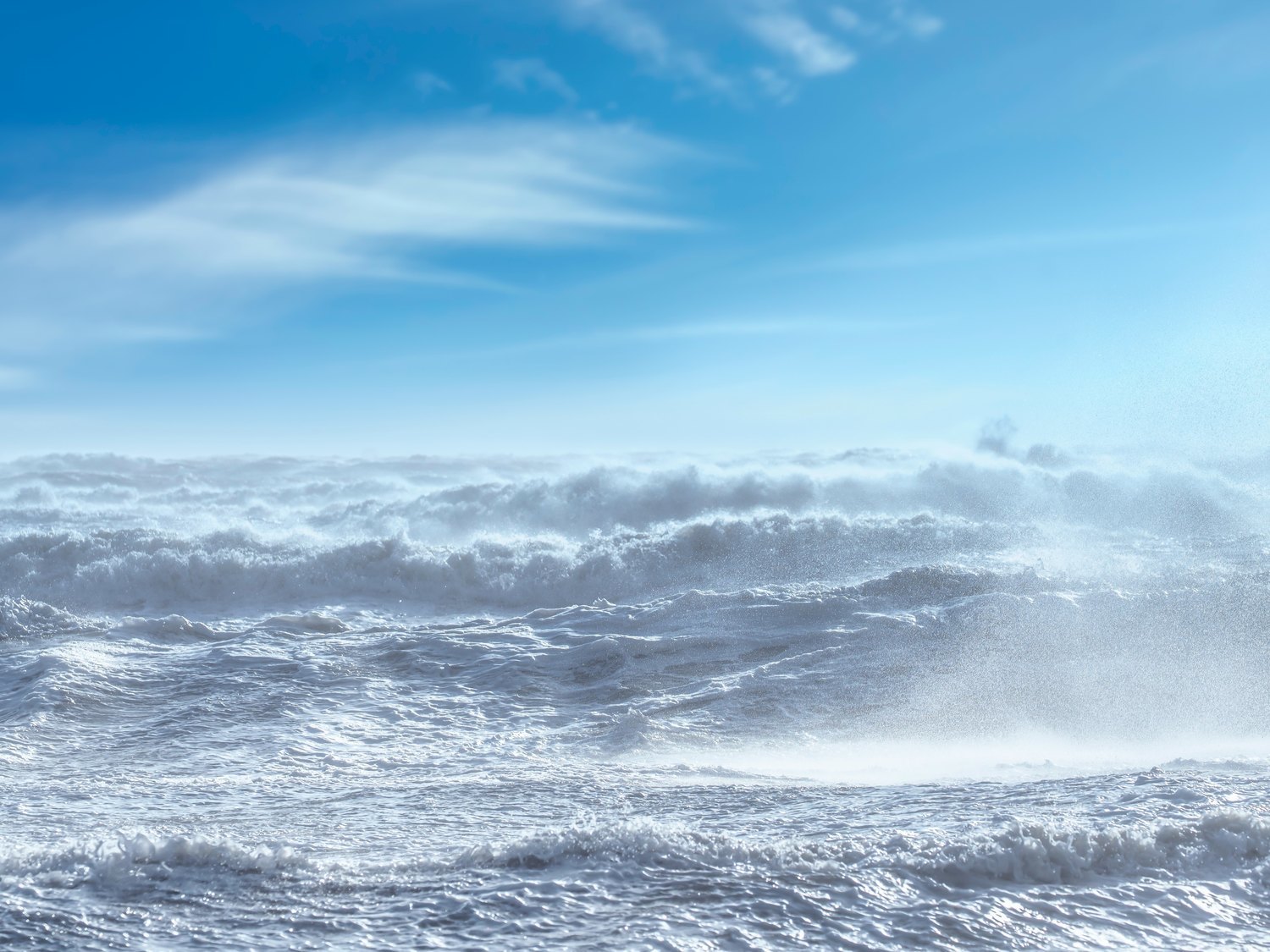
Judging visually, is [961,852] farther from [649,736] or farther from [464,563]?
[464,563]

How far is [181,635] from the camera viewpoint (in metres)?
9.28

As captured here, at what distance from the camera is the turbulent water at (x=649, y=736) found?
3395 mm

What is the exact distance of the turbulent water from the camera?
3.39 meters

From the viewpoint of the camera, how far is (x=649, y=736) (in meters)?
6.09

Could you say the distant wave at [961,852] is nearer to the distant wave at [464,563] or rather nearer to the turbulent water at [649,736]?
the turbulent water at [649,736]

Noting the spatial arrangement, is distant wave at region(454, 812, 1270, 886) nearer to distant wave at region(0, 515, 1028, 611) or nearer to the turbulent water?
the turbulent water

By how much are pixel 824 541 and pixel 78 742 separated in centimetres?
934

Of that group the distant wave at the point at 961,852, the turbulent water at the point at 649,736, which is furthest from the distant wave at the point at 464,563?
the distant wave at the point at 961,852

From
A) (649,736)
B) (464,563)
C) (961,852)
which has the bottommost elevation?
(649,736)

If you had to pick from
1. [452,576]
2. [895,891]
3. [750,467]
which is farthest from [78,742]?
[750,467]

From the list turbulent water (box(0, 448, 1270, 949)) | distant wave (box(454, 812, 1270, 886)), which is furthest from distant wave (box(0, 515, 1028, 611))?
distant wave (box(454, 812, 1270, 886))

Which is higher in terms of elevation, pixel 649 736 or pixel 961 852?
pixel 961 852

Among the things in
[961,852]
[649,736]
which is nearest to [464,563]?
[649,736]

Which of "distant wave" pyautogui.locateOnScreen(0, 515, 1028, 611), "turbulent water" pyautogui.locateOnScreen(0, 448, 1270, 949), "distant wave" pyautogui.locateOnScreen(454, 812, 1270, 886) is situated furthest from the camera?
"distant wave" pyautogui.locateOnScreen(0, 515, 1028, 611)
